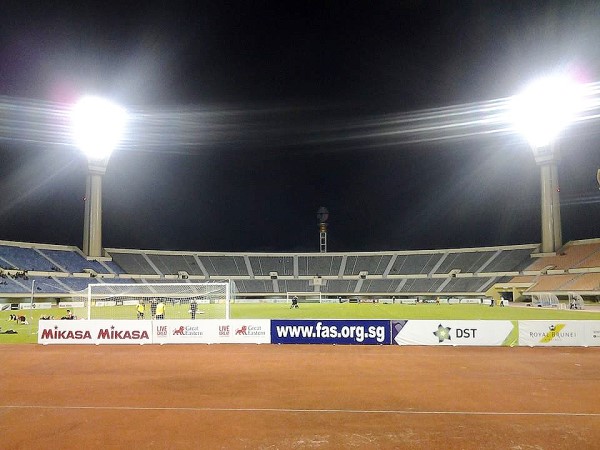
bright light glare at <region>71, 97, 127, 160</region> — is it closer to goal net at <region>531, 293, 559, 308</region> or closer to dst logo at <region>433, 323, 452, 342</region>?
dst logo at <region>433, 323, 452, 342</region>

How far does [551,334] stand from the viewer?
20.0 metres

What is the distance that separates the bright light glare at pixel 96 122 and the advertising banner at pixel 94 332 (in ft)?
127

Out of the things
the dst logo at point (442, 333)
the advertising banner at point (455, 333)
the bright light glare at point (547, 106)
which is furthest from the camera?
the bright light glare at point (547, 106)

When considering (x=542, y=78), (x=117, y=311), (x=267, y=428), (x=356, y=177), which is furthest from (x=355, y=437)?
(x=356, y=177)

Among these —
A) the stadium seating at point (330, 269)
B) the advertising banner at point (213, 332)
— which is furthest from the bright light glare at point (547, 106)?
the advertising banner at point (213, 332)

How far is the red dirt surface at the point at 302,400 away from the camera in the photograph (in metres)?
8.13

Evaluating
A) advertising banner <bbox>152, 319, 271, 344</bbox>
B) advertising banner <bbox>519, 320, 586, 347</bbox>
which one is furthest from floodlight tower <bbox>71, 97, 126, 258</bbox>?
advertising banner <bbox>519, 320, 586, 347</bbox>

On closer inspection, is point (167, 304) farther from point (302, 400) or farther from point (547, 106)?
point (547, 106)

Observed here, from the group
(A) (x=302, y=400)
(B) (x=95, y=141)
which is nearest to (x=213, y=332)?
(A) (x=302, y=400)

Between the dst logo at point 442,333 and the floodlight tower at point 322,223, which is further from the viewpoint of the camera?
the floodlight tower at point 322,223

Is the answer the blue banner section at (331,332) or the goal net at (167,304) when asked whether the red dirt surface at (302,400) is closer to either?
the blue banner section at (331,332)

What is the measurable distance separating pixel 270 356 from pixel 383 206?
231ft

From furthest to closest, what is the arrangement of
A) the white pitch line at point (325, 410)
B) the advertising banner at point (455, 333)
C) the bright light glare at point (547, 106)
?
the bright light glare at point (547, 106), the advertising banner at point (455, 333), the white pitch line at point (325, 410)

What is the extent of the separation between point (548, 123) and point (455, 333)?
46057 mm
